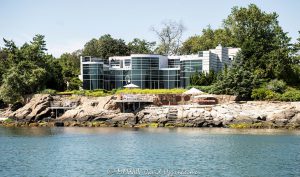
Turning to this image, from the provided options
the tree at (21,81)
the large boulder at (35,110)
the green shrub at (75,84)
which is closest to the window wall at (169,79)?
the green shrub at (75,84)

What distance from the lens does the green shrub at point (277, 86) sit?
74656mm

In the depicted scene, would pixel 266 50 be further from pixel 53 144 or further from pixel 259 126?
pixel 53 144

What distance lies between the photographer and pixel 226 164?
3862 centimetres

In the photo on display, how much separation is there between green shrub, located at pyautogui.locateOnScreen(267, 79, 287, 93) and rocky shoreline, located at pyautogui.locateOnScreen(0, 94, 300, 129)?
219 inches

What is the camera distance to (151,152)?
1763 inches

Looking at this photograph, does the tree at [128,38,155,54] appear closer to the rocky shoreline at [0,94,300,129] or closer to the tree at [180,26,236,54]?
the tree at [180,26,236,54]

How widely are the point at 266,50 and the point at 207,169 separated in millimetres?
50436

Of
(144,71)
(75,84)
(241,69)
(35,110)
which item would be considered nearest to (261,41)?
(241,69)

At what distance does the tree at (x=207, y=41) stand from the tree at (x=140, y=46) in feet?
30.3

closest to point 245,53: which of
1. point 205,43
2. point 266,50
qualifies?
point 266,50

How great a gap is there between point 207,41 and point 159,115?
129 ft

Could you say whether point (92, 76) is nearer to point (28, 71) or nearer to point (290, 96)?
point (28, 71)

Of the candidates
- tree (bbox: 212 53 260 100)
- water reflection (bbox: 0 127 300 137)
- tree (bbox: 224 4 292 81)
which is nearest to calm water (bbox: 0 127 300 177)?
water reflection (bbox: 0 127 300 137)

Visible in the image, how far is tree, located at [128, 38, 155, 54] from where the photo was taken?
118 m
